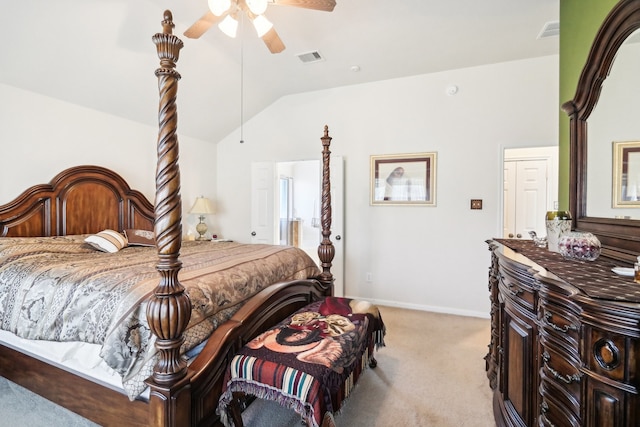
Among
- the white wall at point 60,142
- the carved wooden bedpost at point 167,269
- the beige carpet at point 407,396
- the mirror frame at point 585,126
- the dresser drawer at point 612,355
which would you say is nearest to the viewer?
the dresser drawer at point 612,355

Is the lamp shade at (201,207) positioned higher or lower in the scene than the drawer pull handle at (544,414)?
higher

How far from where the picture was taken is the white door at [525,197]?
15.0ft

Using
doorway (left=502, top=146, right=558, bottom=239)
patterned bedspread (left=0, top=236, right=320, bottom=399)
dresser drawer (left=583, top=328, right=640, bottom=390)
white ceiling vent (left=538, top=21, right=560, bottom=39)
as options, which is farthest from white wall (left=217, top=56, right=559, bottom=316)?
dresser drawer (left=583, top=328, right=640, bottom=390)

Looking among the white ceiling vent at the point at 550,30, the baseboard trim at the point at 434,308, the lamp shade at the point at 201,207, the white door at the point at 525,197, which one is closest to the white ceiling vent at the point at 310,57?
the white ceiling vent at the point at 550,30

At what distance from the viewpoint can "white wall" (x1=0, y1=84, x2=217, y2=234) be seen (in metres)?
2.85

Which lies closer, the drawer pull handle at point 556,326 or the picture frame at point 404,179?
the drawer pull handle at point 556,326

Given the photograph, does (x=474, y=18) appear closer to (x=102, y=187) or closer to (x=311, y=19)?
(x=311, y=19)

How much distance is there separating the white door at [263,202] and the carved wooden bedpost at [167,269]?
135 inches

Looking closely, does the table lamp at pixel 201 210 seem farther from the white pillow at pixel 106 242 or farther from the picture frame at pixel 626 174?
the picture frame at pixel 626 174

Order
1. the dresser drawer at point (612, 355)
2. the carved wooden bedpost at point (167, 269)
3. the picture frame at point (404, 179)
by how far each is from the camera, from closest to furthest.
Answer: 1. the dresser drawer at point (612, 355)
2. the carved wooden bedpost at point (167, 269)
3. the picture frame at point (404, 179)

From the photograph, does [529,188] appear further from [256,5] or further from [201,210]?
[201,210]

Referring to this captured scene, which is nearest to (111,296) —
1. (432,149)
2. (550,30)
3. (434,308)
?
(434,308)

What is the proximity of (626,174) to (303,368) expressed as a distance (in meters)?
1.82

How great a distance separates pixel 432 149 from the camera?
4.00m
